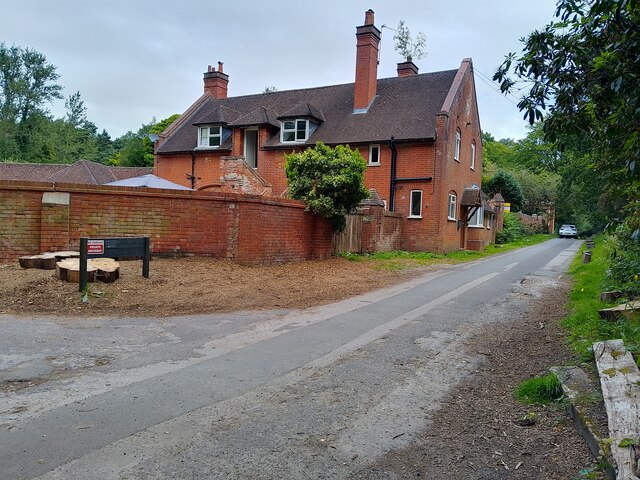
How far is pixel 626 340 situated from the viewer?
Result: 19.6ft

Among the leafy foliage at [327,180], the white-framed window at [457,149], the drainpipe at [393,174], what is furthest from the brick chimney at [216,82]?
the leafy foliage at [327,180]

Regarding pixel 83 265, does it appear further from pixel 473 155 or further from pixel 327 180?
pixel 473 155

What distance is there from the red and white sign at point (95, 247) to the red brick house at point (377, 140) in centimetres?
1523

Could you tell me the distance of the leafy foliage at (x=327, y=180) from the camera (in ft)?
54.5

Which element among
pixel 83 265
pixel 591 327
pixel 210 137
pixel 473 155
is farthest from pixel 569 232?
pixel 83 265

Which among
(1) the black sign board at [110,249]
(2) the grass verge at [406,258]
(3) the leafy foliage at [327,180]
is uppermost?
(3) the leafy foliage at [327,180]

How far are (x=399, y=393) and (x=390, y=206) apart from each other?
20604mm

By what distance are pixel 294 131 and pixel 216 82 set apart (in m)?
11.2

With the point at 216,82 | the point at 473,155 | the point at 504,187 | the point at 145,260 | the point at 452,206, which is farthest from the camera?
the point at 504,187

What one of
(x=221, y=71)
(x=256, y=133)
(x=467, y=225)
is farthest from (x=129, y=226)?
(x=221, y=71)

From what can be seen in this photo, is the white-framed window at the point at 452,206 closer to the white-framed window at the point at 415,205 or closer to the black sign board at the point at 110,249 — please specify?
the white-framed window at the point at 415,205

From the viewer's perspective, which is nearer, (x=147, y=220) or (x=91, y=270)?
(x=91, y=270)

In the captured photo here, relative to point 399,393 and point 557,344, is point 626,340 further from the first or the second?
point 399,393

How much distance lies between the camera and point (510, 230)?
41844 mm
